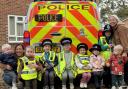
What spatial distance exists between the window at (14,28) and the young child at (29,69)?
467 inches

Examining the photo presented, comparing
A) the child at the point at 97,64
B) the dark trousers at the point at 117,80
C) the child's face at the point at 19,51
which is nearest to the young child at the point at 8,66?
the child's face at the point at 19,51

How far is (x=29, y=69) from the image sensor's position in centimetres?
865

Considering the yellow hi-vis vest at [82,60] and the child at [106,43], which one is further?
the child at [106,43]

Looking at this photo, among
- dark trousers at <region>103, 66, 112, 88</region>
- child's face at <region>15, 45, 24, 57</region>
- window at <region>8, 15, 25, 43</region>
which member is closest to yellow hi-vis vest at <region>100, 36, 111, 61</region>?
dark trousers at <region>103, 66, 112, 88</region>

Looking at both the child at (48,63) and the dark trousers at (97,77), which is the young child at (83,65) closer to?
the dark trousers at (97,77)

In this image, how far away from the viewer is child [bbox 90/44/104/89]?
8938 mm

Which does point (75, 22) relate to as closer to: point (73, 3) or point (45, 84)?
point (73, 3)

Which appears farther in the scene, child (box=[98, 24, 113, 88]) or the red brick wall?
the red brick wall

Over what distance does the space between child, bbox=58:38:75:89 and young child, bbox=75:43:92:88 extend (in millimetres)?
128

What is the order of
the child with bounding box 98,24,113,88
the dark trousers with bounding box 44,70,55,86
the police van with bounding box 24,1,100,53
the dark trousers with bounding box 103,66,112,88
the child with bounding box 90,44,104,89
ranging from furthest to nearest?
the police van with bounding box 24,1,100,53 < the child with bounding box 98,24,113,88 < the dark trousers with bounding box 103,66,112,88 < the child with bounding box 90,44,104,89 < the dark trousers with bounding box 44,70,55,86

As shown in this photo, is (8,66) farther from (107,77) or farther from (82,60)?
(107,77)

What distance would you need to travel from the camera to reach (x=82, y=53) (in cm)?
899

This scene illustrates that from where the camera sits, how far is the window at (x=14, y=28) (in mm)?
20797

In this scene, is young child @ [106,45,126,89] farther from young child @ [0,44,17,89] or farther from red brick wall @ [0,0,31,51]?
red brick wall @ [0,0,31,51]
